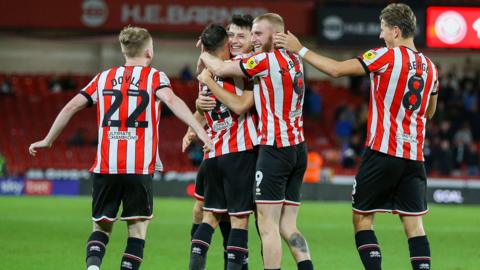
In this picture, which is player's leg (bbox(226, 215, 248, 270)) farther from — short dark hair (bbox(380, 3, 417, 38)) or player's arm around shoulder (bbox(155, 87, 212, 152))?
short dark hair (bbox(380, 3, 417, 38))

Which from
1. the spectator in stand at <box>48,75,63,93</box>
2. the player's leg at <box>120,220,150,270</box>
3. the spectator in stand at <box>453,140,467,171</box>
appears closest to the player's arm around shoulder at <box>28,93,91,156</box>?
the player's leg at <box>120,220,150,270</box>

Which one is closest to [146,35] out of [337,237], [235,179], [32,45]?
[235,179]

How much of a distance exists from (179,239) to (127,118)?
17.0 ft

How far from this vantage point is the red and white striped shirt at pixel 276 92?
699cm

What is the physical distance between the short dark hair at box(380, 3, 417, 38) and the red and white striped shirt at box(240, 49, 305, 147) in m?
0.82

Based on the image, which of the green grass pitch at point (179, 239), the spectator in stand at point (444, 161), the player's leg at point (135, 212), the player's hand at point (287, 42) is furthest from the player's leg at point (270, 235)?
the spectator in stand at point (444, 161)

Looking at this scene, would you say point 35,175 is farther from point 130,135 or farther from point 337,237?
point 130,135

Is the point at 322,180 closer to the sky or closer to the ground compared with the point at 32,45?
closer to the ground

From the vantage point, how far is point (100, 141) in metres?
7.00

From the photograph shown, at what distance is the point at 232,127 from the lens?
24.0 feet

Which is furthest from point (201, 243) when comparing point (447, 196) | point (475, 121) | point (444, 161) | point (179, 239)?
point (475, 121)

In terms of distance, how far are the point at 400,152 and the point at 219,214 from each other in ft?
5.08

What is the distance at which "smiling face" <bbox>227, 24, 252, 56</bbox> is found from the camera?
7555 millimetres

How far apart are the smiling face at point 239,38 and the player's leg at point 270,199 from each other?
3.28ft
